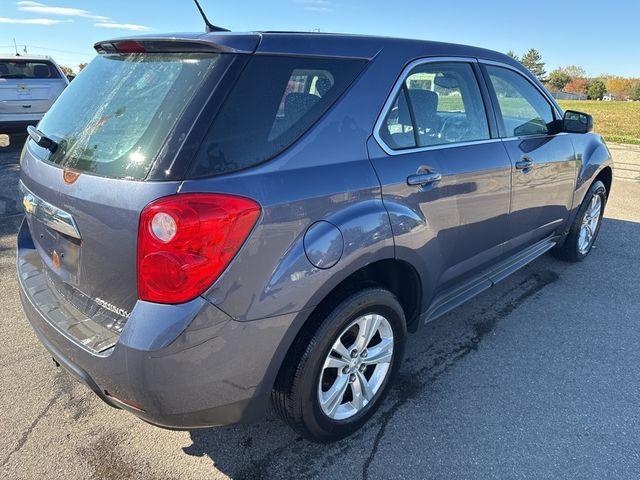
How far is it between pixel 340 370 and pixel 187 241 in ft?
3.39

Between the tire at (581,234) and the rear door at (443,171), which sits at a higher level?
the rear door at (443,171)

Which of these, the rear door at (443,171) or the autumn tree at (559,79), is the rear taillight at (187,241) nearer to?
the rear door at (443,171)

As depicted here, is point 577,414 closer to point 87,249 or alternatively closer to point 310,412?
point 310,412

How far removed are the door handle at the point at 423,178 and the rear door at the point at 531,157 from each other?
89cm

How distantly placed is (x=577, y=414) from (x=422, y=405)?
805 millimetres

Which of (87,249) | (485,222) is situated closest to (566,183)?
(485,222)

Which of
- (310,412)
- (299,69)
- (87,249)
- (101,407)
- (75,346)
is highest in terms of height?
(299,69)

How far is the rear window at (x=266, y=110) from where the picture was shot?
1717 millimetres

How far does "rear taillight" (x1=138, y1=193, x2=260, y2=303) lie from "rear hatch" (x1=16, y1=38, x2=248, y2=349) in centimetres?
7

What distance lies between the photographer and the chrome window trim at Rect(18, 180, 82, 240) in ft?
6.34

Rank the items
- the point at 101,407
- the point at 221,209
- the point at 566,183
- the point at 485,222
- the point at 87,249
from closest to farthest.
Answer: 1. the point at 221,209
2. the point at 87,249
3. the point at 101,407
4. the point at 485,222
5. the point at 566,183

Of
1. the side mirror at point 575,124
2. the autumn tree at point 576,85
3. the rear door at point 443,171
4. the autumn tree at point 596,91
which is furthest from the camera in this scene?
the autumn tree at point 576,85

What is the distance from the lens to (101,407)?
2.53 metres

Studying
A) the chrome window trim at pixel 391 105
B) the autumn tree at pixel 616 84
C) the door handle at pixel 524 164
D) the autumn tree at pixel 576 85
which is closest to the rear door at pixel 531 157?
the door handle at pixel 524 164
